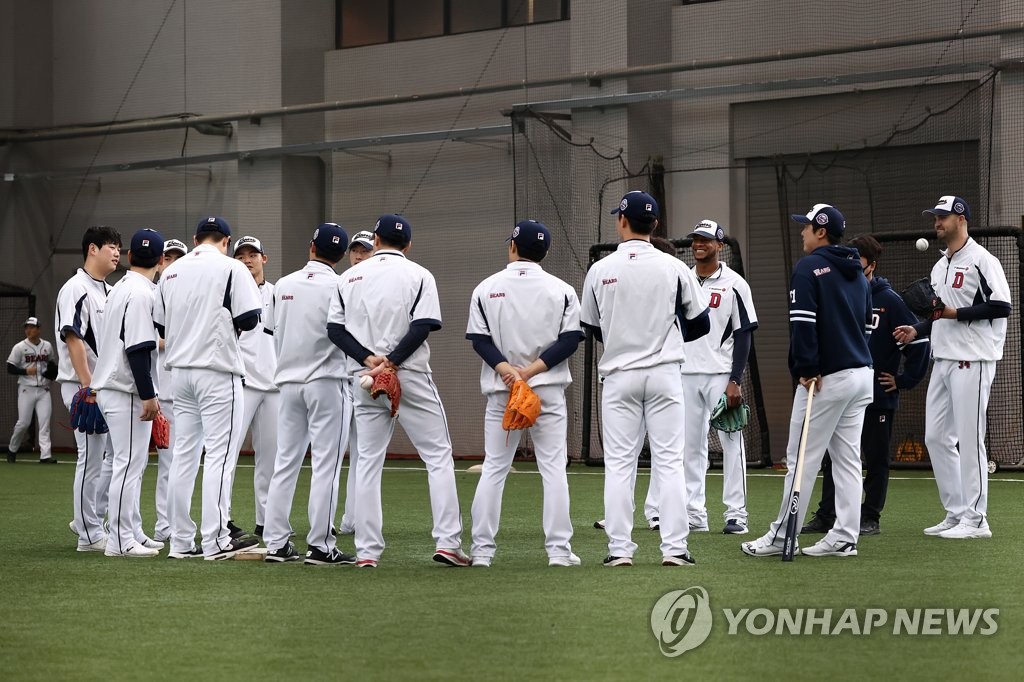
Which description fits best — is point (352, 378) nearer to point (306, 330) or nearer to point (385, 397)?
point (306, 330)

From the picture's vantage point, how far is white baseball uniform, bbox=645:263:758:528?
9750 mm

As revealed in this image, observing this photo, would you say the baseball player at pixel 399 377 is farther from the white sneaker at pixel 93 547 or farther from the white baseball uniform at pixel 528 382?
the white sneaker at pixel 93 547

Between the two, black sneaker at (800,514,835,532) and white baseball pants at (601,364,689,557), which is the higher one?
white baseball pants at (601,364,689,557)

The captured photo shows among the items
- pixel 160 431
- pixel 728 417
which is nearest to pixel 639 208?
pixel 728 417

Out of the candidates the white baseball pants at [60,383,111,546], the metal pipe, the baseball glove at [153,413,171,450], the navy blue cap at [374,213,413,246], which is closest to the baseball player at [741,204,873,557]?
the navy blue cap at [374,213,413,246]

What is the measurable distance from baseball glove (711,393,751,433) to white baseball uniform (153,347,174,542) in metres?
4.04

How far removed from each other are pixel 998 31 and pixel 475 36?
9.01 metres

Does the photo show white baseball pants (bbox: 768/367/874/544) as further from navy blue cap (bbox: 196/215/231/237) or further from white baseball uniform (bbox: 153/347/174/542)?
white baseball uniform (bbox: 153/347/174/542)

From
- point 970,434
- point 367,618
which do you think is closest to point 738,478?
point 970,434

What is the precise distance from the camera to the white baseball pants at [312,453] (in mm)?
8016

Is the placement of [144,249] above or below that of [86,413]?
above

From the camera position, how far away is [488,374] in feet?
26.1

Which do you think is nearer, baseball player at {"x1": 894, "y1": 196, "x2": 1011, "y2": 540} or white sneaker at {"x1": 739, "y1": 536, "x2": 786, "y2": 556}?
white sneaker at {"x1": 739, "y1": 536, "x2": 786, "y2": 556}

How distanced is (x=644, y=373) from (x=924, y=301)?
2771 mm
